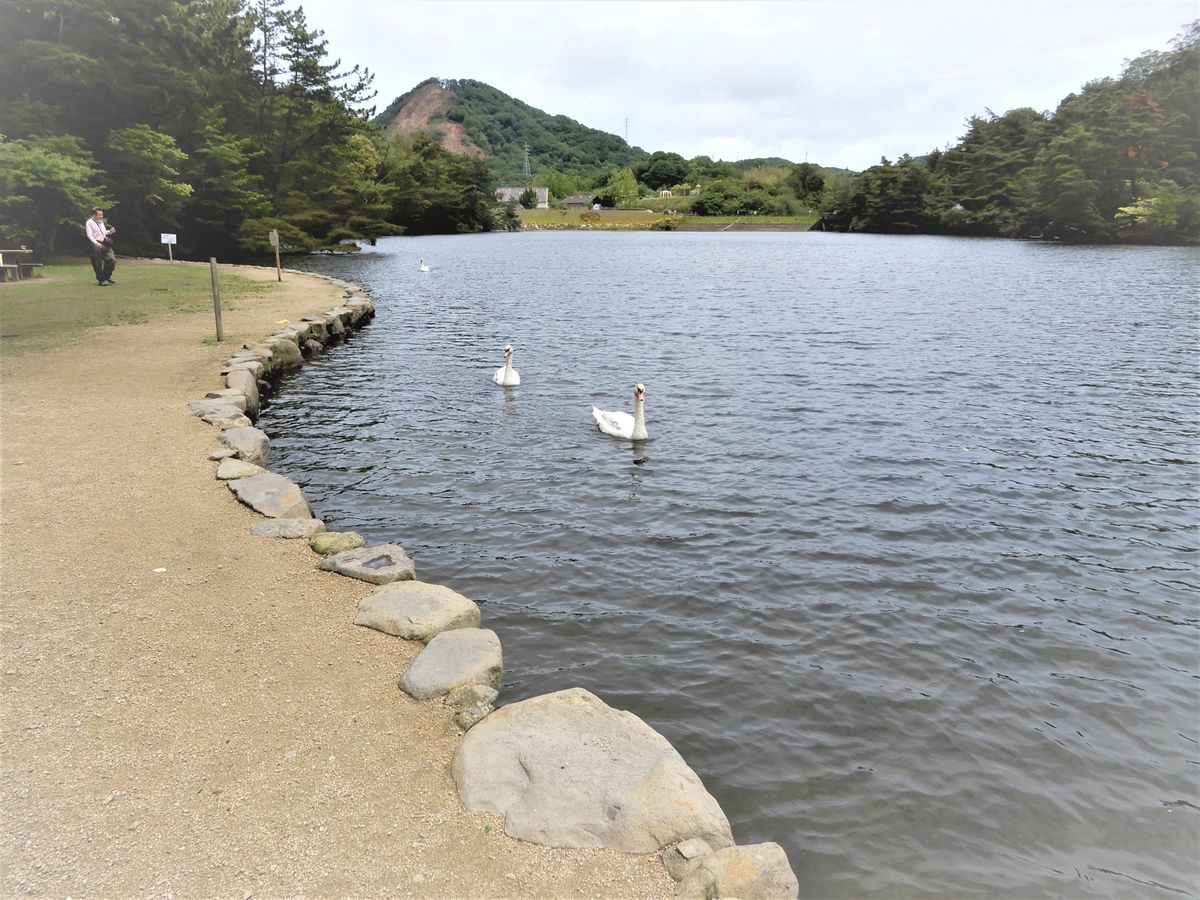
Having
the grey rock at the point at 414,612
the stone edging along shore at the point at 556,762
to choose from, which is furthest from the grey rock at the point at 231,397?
the grey rock at the point at 414,612

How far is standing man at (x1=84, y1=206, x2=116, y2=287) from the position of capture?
21.6 m

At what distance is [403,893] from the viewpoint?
343 cm

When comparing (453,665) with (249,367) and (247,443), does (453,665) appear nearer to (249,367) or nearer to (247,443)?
(247,443)

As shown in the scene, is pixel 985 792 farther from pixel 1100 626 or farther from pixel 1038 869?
pixel 1100 626

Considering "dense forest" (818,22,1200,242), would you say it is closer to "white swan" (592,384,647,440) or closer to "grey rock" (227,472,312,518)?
"white swan" (592,384,647,440)

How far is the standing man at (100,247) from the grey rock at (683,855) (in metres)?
24.0

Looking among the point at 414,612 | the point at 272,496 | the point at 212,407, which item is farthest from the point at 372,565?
the point at 212,407

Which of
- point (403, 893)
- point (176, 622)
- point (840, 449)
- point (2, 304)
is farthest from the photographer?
point (2, 304)

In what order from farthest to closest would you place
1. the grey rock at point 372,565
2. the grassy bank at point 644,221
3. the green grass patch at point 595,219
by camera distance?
the green grass patch at point 595,219 < the grassy bank at point 644,221 < the grey rock at point 372,565

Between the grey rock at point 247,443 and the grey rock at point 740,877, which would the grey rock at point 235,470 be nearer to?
the grey rock at point 247,443

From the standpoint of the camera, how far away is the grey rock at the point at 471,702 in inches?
185

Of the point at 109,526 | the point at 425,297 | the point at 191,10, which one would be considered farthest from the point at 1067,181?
the point at 109,526

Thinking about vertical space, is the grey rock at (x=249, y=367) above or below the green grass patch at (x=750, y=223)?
below

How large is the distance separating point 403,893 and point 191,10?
166ft
